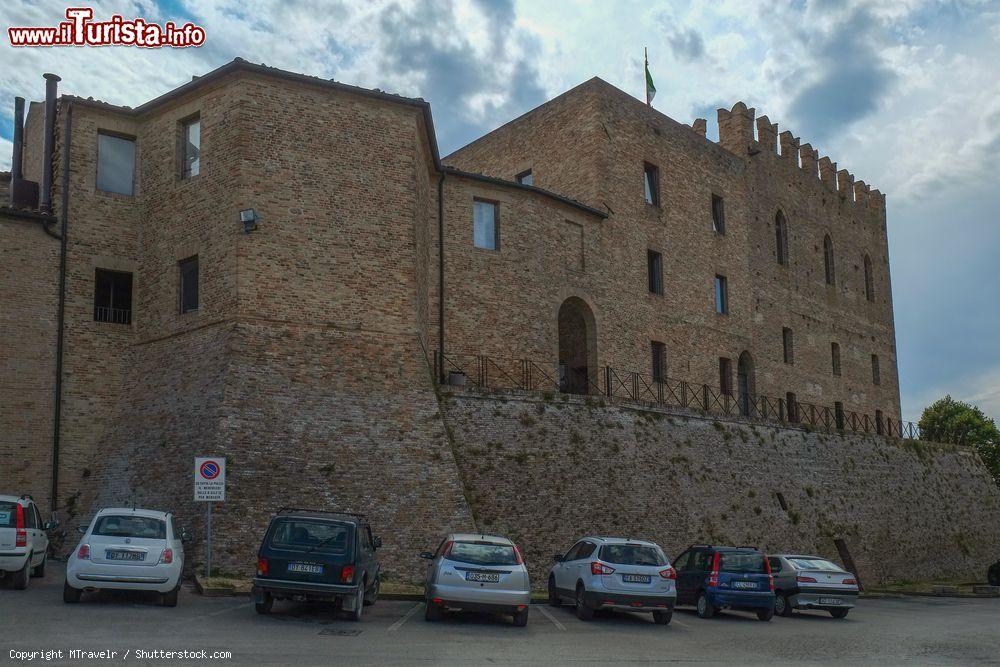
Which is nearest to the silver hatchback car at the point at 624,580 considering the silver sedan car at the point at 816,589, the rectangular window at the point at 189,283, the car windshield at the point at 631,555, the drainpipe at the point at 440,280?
the car windshield at the point at 631,555

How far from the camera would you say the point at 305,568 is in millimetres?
12016

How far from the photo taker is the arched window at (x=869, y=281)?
42375 millimetres

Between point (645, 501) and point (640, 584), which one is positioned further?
point (645, 501)

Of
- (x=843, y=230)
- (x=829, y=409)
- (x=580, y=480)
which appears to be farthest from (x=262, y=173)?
(x=843, y=230)

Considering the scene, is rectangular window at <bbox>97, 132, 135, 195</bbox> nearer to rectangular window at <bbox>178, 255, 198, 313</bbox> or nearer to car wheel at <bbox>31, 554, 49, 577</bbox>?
rectangular window at <bbox>178, 255, 198, 313</bbox>

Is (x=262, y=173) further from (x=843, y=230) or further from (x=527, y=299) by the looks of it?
(x=843, y=230)

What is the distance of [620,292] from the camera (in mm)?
27531

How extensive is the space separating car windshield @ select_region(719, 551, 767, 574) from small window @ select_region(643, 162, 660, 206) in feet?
53.5

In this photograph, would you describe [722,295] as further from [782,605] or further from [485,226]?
[782,605]

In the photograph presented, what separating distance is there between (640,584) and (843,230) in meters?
31.6

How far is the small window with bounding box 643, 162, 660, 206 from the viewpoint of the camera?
99.4 feet

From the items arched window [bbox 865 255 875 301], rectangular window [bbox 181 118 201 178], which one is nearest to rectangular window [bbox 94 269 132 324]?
rectangular window [bbox 181 118 201 178]

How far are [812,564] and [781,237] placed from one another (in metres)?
21.8

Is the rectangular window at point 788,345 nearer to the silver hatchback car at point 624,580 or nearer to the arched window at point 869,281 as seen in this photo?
the arched window at point 869,281
